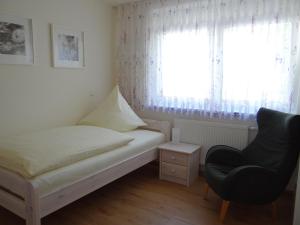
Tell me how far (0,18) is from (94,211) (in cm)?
241

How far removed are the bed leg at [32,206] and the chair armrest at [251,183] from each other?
1.70 m

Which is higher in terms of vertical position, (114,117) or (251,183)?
(114,117)

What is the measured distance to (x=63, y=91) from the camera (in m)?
3.51

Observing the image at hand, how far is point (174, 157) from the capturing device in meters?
3.35

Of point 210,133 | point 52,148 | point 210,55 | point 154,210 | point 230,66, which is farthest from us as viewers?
point 210,133

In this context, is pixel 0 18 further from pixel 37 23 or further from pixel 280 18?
pixel 280 18

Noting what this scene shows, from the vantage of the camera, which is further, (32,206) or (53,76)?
(53,76)

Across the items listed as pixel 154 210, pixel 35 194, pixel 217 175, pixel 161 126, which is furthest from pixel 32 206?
pixel 161 126

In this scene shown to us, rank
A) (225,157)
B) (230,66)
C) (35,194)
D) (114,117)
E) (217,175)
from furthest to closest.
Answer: (114,117) → (230,66) → (225,157) → (217,175) → (35,194)

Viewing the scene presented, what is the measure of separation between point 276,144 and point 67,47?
3.01 m

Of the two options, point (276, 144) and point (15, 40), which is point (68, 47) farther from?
point (276, 144)

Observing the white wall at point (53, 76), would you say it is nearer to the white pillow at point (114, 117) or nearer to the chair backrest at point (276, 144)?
the white pillow at point (114, 117)

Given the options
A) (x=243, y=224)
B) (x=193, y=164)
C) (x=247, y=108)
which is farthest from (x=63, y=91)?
(x=243, y=224)

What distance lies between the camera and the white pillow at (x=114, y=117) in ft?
11.6
